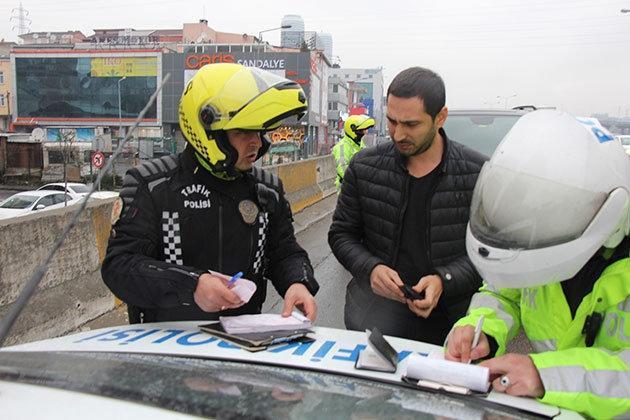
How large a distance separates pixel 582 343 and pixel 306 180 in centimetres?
1224

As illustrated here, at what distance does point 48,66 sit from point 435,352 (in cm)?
8465

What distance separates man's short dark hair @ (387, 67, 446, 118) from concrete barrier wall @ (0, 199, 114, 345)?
111 inches

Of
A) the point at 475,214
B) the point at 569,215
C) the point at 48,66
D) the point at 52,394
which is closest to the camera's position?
the point at 52,394

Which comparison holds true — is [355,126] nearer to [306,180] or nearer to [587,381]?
[306,180]

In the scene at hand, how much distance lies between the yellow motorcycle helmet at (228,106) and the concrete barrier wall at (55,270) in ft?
7.60

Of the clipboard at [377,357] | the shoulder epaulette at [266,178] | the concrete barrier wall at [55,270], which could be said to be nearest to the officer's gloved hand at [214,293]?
the clipboard at [377,357]

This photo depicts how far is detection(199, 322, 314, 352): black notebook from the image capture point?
180 cm

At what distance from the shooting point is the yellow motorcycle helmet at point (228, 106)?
2.11 metres

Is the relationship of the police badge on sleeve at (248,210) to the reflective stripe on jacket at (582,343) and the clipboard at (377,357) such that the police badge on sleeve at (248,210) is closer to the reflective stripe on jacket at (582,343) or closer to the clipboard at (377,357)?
the clipboard at (377,357)

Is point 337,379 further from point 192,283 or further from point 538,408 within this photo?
point 192,283

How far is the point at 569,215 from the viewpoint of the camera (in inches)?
57.8

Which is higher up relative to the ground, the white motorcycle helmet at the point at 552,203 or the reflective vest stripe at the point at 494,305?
the white motorcycle helmet at the point at 552,203

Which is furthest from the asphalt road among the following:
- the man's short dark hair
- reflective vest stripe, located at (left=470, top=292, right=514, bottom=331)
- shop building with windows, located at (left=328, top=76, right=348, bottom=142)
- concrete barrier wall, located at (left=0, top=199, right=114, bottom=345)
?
shop building with windows, located at (left=328, top=76, right=348, bottom=142)

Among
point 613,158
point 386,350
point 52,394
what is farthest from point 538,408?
point 52,394
